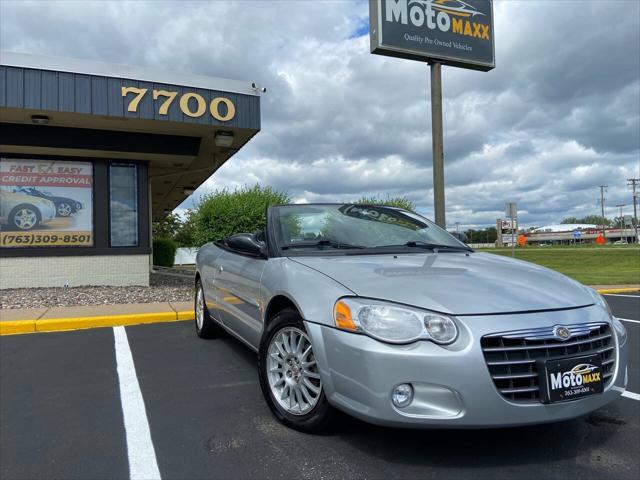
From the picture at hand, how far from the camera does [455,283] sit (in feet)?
8.90

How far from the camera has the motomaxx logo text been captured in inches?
463

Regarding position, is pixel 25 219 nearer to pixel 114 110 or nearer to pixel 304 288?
pixel 114 110

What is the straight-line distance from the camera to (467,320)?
7.89 feet

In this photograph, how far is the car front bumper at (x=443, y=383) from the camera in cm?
232

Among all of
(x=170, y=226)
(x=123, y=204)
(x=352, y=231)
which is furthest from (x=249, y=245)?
(x=170, y=226)

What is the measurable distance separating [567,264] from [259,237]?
28714 mm

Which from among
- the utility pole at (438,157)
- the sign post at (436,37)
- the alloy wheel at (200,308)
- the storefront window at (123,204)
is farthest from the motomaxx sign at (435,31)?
the alloy wheel at (200,308)

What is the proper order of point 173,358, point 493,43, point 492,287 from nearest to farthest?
point 492,287
point 173,358
point 493,43

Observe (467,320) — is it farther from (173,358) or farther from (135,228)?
(135,228)

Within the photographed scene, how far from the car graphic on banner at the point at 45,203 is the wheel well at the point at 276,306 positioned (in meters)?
8.63

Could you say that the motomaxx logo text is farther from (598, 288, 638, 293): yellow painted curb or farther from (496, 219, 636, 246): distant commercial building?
(496, 219, 636, 246): distant commercial building

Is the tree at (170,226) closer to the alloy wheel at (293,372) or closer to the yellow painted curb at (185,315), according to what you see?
the yellow painted curb at (185,315)

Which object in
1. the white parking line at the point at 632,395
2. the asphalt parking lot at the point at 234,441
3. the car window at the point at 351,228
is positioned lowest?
the white parking line at the point at 632,395

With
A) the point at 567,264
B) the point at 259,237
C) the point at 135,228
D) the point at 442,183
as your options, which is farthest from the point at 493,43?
the point at 567,264
